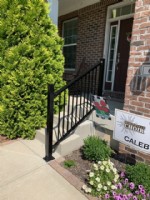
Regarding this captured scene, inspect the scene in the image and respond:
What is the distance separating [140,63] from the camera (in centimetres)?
250

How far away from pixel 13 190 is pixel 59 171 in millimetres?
649

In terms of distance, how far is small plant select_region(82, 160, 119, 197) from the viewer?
2137 mm

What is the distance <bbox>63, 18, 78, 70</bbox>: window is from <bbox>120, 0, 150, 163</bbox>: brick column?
4381 mm

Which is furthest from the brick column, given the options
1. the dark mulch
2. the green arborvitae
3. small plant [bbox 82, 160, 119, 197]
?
the green arborvitae

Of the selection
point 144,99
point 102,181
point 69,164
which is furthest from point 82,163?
point 144,99

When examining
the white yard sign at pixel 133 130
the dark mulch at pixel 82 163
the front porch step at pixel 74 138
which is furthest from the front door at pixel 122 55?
the white yard sign at pixel 133 130

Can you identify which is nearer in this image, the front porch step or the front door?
the front porch step

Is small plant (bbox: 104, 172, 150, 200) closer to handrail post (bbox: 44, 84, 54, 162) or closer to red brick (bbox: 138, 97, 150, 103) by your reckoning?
red brick (bbox: 138, 97, 150, 103)

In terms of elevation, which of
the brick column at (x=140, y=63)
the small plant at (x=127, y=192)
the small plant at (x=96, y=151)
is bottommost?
the small plant at (x=127, y=192)

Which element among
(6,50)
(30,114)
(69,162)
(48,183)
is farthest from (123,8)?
(48,183)

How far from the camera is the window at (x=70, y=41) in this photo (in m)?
6.74

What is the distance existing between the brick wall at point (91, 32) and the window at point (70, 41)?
0.35 meters

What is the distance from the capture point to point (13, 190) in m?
2.22

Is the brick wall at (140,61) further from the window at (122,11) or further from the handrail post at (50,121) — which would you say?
the window at (122,11)
